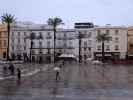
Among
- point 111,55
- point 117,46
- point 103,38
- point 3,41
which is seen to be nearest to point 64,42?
point 111,55

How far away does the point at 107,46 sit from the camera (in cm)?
14875

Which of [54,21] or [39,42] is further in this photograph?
[39,42]

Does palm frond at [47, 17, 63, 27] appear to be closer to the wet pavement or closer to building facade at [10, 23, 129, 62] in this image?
building facade at [10, 23, 129, 62]

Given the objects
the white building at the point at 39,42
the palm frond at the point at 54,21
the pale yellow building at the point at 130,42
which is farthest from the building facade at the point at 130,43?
the palm frond at the point at 54,21

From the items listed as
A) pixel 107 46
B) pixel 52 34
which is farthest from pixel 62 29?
pixel 107 46

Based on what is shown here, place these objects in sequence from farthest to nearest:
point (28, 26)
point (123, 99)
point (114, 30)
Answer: point (28, 26), point (114, 30), point (123, 99)

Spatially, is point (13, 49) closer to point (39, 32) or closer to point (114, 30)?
point (39, 32)

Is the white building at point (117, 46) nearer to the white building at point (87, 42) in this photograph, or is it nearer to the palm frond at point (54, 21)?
the white building at point (87, 42)

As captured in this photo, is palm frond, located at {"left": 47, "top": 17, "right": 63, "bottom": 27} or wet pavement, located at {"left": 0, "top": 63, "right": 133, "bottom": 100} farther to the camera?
palm frond, located at {"left": 47, "top": 17, "right": 63, "bottom": 27}

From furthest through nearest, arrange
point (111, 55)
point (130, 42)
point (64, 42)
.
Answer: point (64, 42)
point (111, 55)
point (130, 42)

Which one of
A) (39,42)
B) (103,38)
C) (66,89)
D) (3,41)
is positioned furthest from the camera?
(39,42)

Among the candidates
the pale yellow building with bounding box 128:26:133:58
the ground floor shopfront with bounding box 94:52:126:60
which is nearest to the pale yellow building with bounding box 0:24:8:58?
the ground floor shopfront with bounding box 94:52:126:60

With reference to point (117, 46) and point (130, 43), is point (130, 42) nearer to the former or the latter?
point (130, 43)

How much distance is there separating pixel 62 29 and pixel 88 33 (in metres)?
9.82
